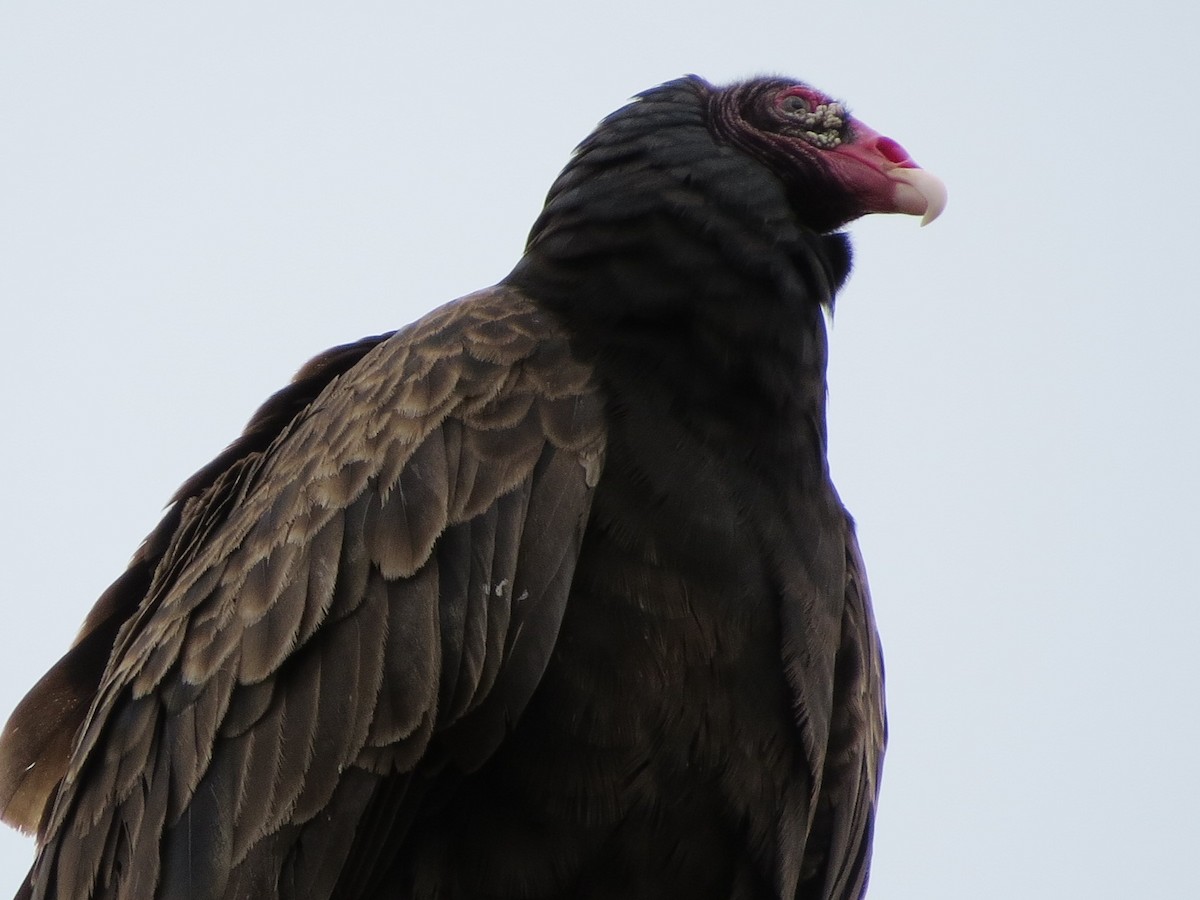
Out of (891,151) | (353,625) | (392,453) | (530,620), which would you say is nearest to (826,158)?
(891,151)

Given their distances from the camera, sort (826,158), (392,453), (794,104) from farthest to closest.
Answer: (794,104) < (826,158) < (392,453)

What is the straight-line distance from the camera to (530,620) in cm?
429

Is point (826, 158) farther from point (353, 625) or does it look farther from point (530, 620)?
point (353, 625)

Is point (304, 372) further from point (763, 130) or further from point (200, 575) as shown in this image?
point (763, 130)

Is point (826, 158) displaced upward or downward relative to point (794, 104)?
downward

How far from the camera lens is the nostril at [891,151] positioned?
18.0 ft

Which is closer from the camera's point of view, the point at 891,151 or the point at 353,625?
the point at 353,625

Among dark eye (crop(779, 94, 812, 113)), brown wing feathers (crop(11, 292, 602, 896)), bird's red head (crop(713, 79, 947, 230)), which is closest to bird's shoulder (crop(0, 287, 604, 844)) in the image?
brown wing feathers (crop(11, 292, 602, 896))

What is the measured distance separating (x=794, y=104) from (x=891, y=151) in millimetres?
367

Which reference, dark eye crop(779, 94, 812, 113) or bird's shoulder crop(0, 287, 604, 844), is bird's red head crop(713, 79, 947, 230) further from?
bird's shoulder crop(0, 287, 604, 844)

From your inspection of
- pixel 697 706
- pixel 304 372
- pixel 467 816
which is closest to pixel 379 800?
pixel 467 816

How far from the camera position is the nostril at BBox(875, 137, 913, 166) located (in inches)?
216

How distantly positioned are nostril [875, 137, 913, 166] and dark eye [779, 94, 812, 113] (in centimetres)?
26

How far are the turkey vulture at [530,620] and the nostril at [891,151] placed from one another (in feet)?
2.14
